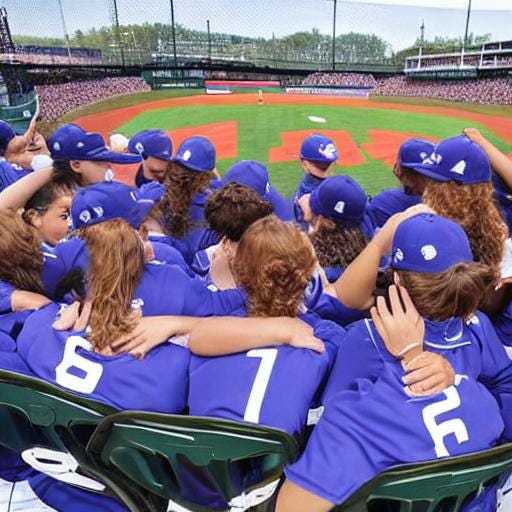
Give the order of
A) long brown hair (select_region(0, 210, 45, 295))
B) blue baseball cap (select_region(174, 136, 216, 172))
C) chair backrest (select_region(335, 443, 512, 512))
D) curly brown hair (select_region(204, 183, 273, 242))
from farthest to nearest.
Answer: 1. blue baseball cap (select_region(174, 136, 216, 172))
2. curly brown hair (select_region(204, 183, 273, 242))
3. long brown hair (select_region(0, 210, 45, 295))
4. chair backrest (select_region(335, 443, 512, 512))

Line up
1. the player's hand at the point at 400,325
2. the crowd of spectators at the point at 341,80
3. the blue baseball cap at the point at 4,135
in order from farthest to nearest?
the crowd of spectators at the point at 341,80
the blue baseball cap at the point at 4,135
the player's hand at the point at 400,325

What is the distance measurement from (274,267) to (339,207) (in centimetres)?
89

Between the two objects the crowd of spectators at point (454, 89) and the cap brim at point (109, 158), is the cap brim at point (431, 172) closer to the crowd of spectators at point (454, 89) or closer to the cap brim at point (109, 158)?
the cap brim at point (109, 158)

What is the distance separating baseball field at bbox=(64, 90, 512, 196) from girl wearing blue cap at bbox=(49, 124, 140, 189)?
440 cm

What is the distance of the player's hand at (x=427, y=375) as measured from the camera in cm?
111

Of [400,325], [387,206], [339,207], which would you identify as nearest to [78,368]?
[400,325]

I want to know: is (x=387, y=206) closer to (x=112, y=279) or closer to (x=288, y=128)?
(x=112, y=279)

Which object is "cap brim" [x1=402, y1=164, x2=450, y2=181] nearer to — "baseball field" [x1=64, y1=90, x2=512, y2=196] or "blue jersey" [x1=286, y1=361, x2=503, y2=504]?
"blue jersey" [x1=286, y1=361, x2=503, y2=504]

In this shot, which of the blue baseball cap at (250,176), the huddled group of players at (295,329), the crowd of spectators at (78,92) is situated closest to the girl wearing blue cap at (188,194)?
the blue baseball cap at (250,176)

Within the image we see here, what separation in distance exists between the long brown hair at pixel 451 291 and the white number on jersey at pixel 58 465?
3.45ft

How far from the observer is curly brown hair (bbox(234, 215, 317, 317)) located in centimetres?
146

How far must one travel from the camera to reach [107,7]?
20.8 metres

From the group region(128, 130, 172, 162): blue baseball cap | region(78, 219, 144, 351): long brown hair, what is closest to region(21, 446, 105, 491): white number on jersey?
region(78, 219, 144, 351): long brown hair

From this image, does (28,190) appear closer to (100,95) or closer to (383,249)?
(383,249)
